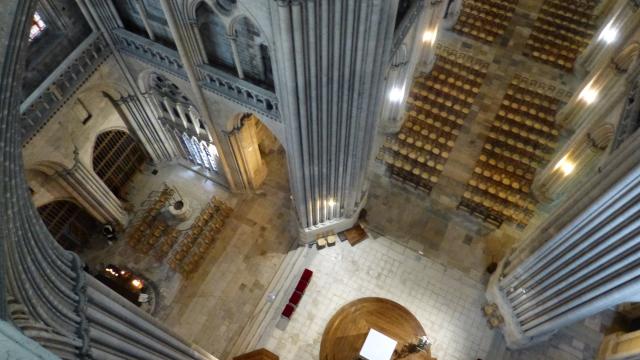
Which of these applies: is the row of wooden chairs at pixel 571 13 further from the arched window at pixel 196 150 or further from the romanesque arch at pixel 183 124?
the arched window at pixel 196 150

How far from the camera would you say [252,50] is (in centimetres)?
1677

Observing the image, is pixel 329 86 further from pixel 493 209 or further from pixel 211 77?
pixel 493 209

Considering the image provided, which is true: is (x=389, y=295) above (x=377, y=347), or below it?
above

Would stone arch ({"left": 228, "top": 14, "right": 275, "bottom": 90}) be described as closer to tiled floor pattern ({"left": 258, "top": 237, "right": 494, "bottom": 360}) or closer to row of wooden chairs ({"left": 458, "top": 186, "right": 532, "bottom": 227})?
tiled floor pattern ({"left": 258, "top": 237, "right": 494, "bottom": 360})

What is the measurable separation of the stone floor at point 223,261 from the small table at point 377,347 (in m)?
5.80

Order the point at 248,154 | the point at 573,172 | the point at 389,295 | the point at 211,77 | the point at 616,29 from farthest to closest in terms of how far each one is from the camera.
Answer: the point at 616,29, the point at 573,172, the point at 248,154, the point at 389,295, the point at 211,77

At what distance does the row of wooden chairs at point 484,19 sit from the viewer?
32500 millimetres

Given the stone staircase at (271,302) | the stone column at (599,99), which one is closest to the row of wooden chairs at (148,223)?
the stone staircase at (271,302)

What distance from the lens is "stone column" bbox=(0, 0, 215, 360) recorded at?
Result: 8.02 meters

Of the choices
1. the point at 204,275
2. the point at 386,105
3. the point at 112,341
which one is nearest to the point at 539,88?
the point at 386,105

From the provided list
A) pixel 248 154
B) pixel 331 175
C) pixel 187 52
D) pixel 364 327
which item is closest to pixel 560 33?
pixel 331 175

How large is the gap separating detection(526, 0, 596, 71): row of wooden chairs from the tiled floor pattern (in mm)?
16716

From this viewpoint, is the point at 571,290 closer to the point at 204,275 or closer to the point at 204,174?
the point at 204,275

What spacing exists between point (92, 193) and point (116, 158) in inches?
135
